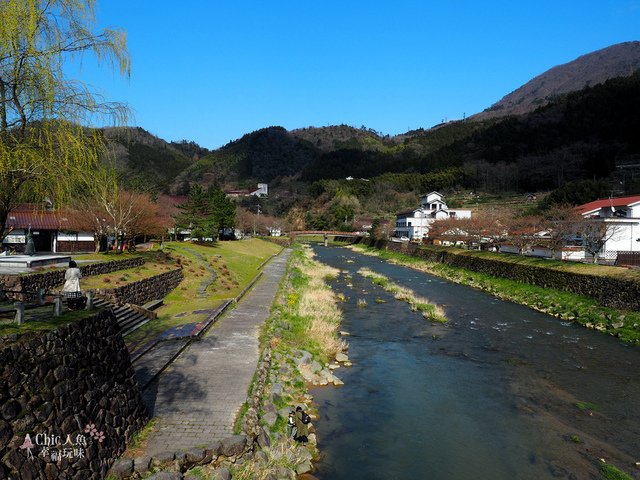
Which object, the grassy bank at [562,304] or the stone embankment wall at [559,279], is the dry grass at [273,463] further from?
the stone embankment wall at [559,279]

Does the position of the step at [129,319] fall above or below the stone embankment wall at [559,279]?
below

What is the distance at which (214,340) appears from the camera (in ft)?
50.9

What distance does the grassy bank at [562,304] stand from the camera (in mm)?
21234

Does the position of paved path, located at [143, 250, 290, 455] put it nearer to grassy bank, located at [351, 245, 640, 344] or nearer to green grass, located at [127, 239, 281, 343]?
green grass, located at [127, 239, 281, 343]

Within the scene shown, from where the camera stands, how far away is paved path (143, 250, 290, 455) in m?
8.42

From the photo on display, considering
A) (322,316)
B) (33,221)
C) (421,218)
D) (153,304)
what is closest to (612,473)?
(322,316)

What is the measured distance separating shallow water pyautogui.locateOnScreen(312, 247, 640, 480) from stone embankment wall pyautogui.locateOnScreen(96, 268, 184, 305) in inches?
412

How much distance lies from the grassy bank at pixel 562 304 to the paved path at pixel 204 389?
17.5m

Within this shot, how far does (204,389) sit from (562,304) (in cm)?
2398

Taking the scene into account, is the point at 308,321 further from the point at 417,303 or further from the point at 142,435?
the point at 142,435

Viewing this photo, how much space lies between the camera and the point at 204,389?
1079cm

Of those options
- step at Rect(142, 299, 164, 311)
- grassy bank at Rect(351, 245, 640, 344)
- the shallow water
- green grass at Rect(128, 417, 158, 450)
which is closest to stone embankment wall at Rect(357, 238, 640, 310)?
grassy bank at Rect(351, 245, 640, 344)

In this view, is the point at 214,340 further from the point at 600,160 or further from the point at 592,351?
the point at 600,160

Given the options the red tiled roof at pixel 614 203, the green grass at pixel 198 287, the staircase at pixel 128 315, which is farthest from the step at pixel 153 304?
the red tiled roof at pixel 614 203
